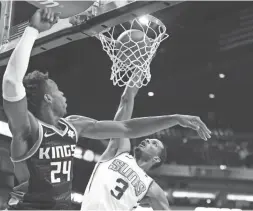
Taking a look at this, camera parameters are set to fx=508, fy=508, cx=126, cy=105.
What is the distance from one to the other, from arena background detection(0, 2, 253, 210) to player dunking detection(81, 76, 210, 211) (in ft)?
12.4

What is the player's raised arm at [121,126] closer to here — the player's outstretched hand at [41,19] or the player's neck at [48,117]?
the player's neck at [48,117]

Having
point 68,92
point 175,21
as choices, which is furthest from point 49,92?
point 68,92

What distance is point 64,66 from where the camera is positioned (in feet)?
24.8

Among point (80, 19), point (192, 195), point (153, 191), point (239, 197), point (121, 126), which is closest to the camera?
point (121, 126)

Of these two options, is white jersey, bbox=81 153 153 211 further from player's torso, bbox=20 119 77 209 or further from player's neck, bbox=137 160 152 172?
player's torso, bbox=20 119 77 209

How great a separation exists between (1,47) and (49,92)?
107 centimetres

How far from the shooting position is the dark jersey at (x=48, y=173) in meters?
2.26

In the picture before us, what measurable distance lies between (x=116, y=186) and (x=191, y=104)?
6341 millimetres

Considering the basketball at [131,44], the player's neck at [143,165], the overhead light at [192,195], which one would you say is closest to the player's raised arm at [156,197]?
the player's neck at [143,165]

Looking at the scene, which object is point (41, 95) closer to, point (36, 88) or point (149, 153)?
point (36, 88)

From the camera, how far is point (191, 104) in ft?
32.3

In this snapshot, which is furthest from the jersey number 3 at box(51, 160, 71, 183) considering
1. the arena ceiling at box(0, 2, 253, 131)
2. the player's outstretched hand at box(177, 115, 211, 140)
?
the arena ceiling at box(0, 2, 253, 131)

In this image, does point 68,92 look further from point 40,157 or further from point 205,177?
point 40,157

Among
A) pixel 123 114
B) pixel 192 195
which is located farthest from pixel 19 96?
pixel 192 195
